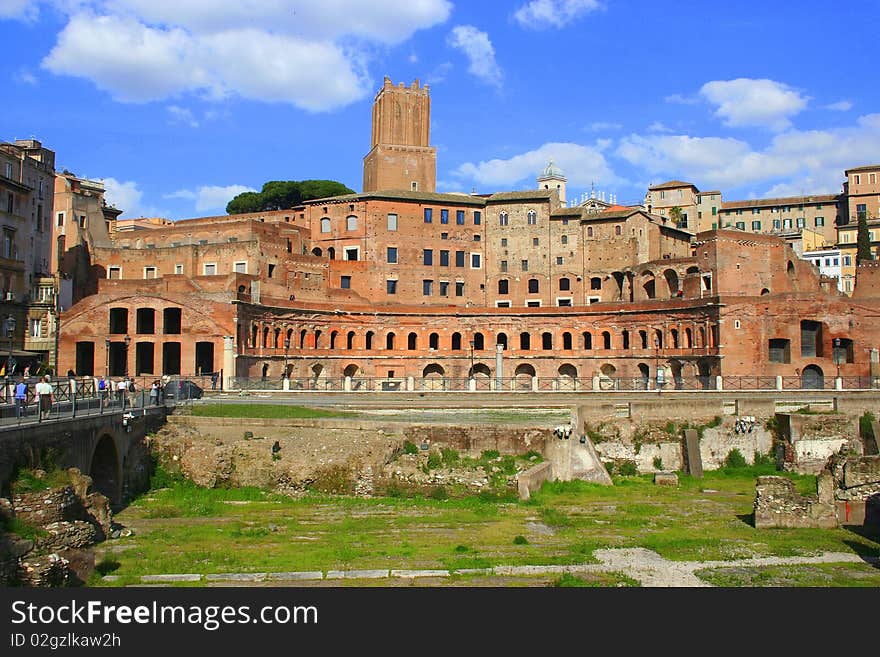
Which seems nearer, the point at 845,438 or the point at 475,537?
the point at 475,537

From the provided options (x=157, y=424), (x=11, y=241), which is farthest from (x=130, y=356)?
(x=157, y=424)

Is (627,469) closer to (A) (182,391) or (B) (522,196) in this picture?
(A) (182,391)

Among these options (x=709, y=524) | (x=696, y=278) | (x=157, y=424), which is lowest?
(x=709, y=524)

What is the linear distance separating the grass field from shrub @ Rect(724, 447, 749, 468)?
586cm

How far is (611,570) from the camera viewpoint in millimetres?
18734

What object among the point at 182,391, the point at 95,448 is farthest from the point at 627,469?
the point at 95,448

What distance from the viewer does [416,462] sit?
92.1 ft

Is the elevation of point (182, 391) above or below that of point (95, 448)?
above

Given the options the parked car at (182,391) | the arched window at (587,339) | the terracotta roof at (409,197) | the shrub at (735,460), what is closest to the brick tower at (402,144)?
the terracotta roof at (409,197)

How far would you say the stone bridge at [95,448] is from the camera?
19781mm

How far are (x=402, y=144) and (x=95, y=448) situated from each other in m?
58.9

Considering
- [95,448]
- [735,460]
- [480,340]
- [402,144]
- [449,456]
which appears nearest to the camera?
[95,448]
